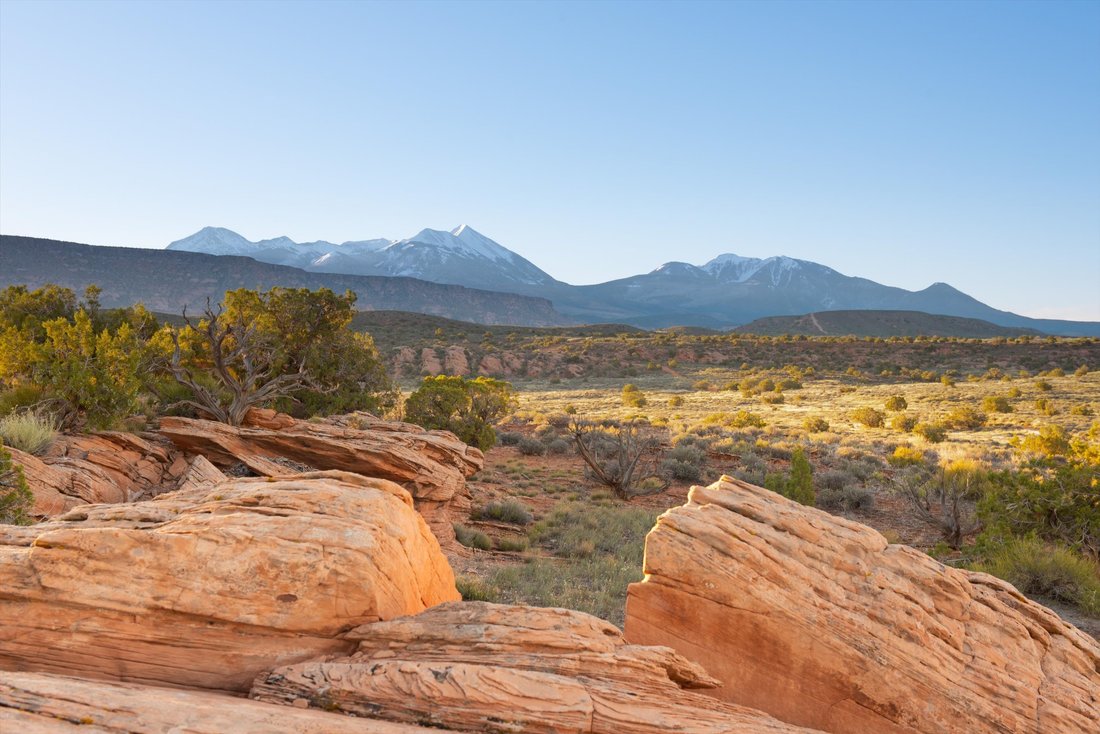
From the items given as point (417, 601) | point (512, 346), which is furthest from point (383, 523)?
point (512, 346)

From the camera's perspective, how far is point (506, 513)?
579 inches

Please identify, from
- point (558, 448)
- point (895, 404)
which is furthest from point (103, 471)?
point (895, 404)

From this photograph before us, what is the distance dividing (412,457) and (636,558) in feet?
16.9

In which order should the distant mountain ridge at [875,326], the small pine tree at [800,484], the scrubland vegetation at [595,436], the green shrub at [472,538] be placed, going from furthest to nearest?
the distant mountain ridge at [875,326] → the small pine tree at [800,484] → the green shrub at [472,538] → the scrubland vegetation at [595,436]

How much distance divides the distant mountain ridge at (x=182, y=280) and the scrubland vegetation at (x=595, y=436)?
80042mm

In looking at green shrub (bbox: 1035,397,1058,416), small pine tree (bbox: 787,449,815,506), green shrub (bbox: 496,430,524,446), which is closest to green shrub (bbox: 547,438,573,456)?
green shrub (bbox: 496,430,524,446)

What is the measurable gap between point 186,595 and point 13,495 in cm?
474

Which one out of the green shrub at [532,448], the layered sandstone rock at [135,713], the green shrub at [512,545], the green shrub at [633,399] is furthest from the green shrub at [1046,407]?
the layered sandstone rock at [135,713]

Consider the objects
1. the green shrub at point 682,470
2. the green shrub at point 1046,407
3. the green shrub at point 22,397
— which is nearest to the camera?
the green shrub at point 22,397

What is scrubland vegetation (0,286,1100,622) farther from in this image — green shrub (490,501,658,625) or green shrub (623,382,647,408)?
green shrub (623,382,647,408)

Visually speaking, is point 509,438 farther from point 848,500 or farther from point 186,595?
point 186,595

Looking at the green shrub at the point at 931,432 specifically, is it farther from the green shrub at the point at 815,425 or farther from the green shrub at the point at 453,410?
the green shrub at the point at 453,410

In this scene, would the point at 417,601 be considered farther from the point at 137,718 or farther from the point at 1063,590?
the point at 1063,590

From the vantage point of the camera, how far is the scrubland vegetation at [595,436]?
10797 millimetres
